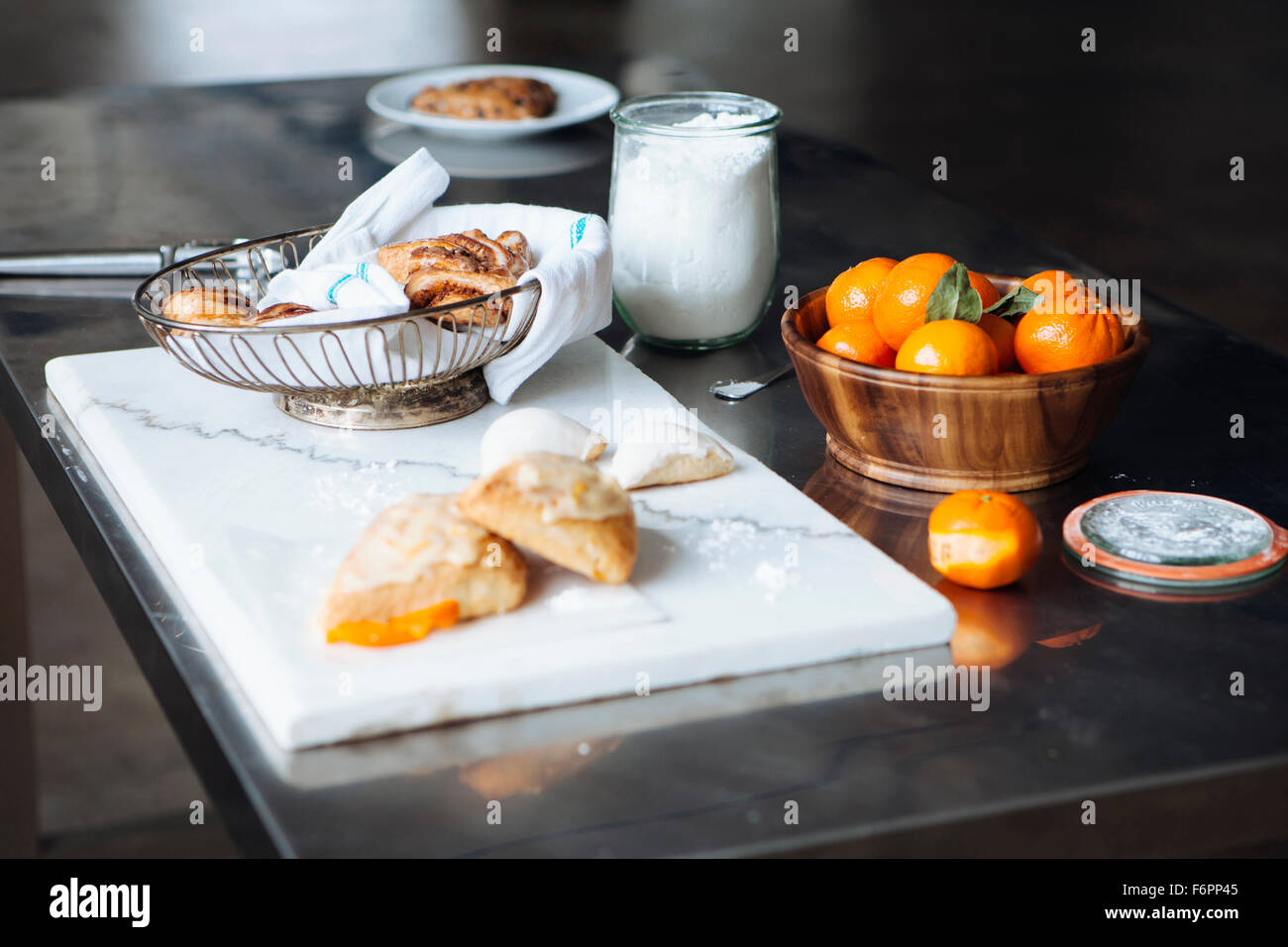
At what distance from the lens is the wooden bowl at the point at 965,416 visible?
0.89 metres

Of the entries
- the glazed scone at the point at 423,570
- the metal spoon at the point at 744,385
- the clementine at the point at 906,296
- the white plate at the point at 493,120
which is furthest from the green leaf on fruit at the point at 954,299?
the white plate at the point at 493,120

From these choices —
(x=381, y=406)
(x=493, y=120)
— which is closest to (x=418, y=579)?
(x=381, y=406)

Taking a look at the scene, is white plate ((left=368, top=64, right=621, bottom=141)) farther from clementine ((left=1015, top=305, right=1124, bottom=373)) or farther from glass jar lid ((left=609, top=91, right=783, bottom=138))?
clementine ((left=1015, top=305, right=1124, bottom=373))

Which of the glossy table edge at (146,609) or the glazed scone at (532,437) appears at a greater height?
the glazed scone at (532,437)

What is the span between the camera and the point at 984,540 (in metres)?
0.81

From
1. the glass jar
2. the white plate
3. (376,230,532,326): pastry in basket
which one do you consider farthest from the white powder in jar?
the white plate

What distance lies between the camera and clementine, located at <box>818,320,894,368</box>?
0.96 meters

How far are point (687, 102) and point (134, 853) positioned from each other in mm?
1570

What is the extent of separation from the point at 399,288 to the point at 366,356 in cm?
7

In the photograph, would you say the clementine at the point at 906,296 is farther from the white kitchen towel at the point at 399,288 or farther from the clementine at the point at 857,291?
the white kitchen towel at the point at 399,288

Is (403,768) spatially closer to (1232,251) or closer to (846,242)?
(846,242)

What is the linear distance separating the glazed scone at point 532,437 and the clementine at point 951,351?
0.22 m

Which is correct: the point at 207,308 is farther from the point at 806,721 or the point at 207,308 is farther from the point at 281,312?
the point at 806,721

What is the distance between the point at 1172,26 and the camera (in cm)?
636
